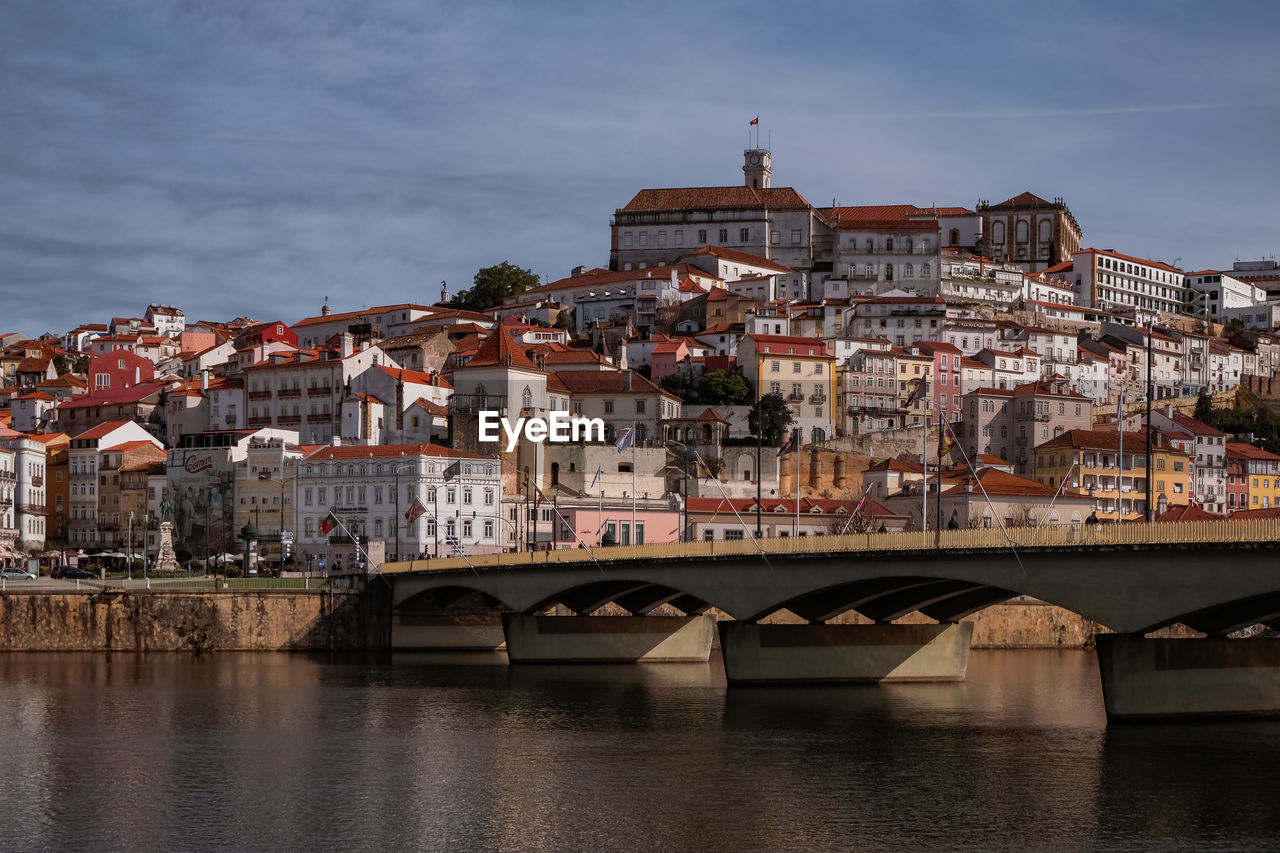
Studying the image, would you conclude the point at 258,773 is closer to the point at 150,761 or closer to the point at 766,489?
the point at 150,761

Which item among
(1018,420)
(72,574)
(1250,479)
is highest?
(1018,420)

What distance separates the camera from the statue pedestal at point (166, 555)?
98562 millimetres

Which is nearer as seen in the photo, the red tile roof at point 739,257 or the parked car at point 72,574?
the parked car at point 72,574

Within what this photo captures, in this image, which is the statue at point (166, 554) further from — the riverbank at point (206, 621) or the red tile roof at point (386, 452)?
the riverbank at point (206, 621)

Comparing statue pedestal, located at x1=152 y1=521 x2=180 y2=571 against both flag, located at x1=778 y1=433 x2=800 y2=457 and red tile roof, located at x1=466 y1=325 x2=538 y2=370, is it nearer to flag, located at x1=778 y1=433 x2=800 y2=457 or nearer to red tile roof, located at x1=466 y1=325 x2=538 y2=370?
red tile roof, located at x1=466 y1=325 x2=538 y2=370

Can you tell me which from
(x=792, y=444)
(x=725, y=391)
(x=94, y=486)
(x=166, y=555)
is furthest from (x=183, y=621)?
(x=725, y=391)

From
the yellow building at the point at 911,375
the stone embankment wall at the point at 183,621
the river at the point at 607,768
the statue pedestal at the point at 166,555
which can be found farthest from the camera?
the yellow building at the point at 911,375

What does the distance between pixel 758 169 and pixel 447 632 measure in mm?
102097

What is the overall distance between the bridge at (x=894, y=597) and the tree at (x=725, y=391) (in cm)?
4691

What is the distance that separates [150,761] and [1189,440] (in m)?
105

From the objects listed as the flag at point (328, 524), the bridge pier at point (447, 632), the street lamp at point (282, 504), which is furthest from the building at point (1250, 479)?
the street lamp at point (282, 504)

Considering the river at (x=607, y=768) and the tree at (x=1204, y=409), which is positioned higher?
the tree at (x=1204, y=409)

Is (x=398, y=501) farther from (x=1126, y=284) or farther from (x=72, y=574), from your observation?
(x=1126, y=284)

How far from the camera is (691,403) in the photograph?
443 feet
